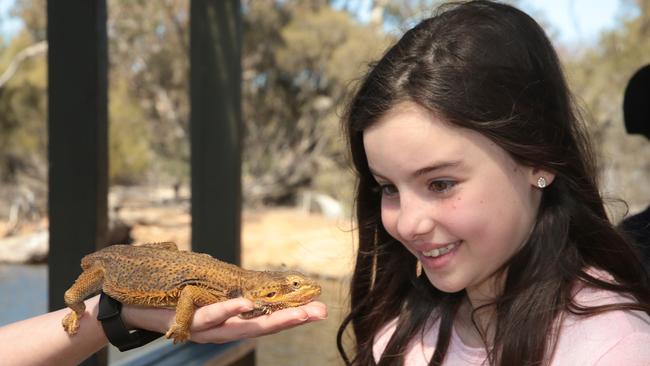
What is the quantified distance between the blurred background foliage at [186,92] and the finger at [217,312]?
10712 mm

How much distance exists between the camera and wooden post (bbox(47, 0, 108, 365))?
1.82 meters

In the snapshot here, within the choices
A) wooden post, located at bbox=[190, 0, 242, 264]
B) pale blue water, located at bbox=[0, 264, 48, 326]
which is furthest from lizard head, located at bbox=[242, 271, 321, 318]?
pale blue water, located at bbox=[0, 264, 48, 326]

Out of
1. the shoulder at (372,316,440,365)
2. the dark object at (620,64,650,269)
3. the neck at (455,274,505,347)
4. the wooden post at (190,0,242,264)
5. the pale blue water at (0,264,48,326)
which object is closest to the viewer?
the neck at (455,274,505,347)

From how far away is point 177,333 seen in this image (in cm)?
117

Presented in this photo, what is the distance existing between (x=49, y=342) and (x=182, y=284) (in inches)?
11.8

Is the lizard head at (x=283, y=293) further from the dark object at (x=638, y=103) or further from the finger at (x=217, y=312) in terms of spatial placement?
the dark object at (x=638, y=103)

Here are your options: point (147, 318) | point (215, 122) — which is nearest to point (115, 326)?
point (147, 318)

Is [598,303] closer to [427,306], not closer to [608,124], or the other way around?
[427,306]

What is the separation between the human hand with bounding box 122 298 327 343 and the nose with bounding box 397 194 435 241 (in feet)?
0.67

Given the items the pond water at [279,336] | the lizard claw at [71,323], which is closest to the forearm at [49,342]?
the lizard claw at [71,323]

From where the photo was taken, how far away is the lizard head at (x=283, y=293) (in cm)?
120

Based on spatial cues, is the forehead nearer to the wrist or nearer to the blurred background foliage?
the wrist

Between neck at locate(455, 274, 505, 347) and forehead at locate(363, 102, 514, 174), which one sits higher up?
forehead at locate(363, 102, 514, 174)

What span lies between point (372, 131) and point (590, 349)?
1.73ft
